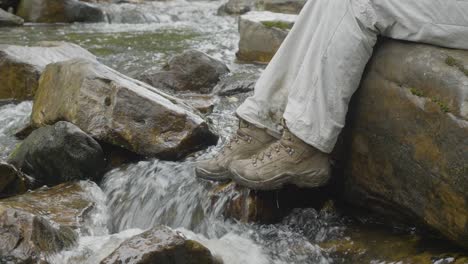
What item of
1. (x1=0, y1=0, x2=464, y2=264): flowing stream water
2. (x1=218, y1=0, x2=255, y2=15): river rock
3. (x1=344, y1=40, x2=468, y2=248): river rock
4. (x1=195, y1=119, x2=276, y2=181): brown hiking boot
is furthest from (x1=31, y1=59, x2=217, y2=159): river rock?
(x1=218, y1=0, x2=255, y2=15): river rock

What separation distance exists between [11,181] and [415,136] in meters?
2.79

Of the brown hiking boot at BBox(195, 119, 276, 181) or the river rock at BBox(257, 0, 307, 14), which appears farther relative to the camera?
the river rock at BBox(257, 0, 307, 14)

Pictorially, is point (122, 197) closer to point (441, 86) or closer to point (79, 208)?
point (79, 208)

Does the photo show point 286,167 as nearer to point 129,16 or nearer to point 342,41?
point 342,41

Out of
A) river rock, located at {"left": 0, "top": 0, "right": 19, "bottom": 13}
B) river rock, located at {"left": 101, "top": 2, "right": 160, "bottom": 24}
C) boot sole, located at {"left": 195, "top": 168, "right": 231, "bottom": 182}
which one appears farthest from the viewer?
river rock, located at {"left": 101, "top": 2, "right": 160, "bottom": 24}

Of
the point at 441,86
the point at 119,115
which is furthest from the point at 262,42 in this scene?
the point at 441,86

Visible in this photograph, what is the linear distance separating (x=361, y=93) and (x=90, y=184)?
219 centimetres

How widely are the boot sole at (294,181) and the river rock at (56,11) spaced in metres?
10.9

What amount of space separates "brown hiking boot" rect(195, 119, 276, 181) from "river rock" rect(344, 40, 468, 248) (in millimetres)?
566

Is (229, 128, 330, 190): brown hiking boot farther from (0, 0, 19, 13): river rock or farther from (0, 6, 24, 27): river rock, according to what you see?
(0, 0, 19, 13): river rock

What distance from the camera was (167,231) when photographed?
3.00 metres

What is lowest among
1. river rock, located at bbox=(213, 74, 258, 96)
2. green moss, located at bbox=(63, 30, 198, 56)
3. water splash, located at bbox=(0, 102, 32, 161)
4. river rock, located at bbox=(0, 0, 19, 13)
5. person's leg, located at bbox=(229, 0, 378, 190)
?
river rock, located at bbox=(0, 0, 19, 13)

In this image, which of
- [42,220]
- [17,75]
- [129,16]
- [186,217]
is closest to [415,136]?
[186,217]

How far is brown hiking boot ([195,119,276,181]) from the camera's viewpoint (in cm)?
360
